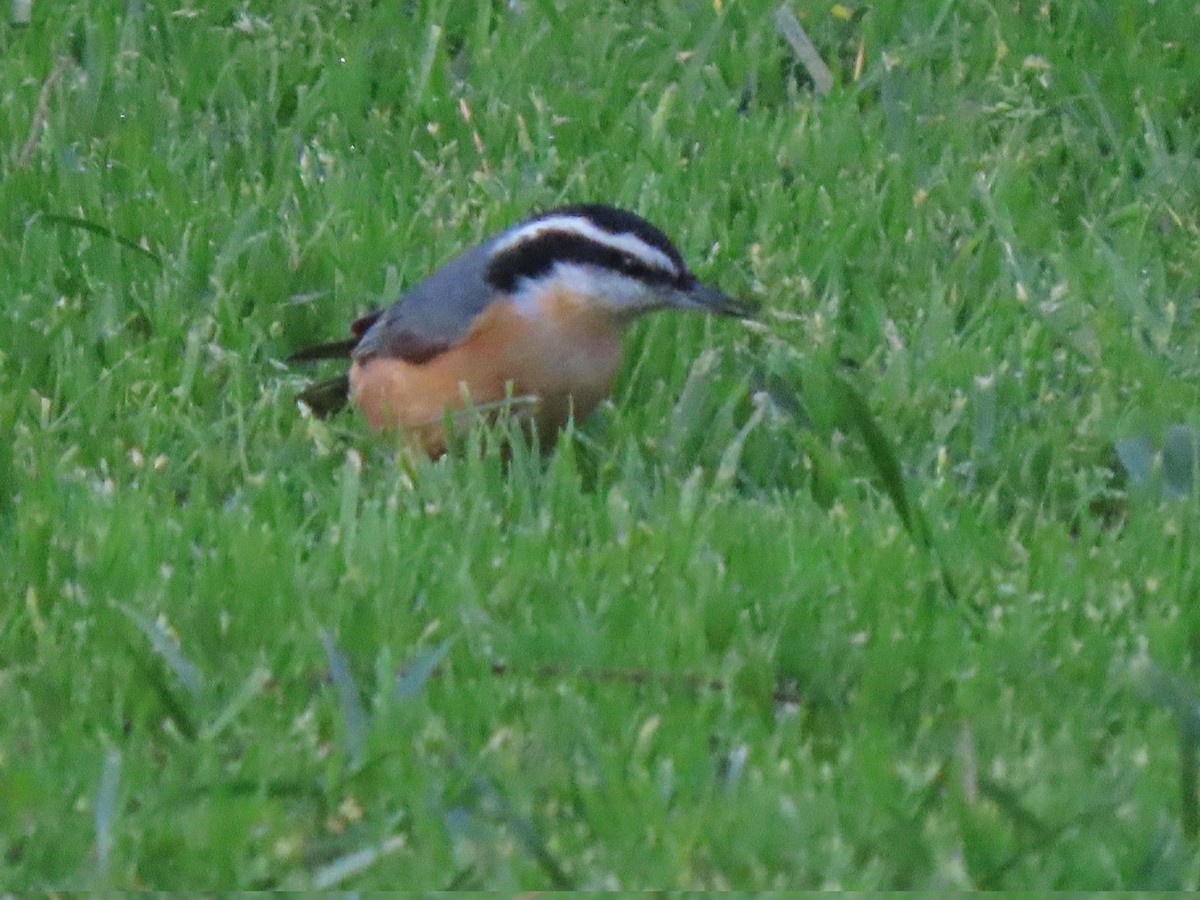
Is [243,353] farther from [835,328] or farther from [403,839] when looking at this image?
[403,839]

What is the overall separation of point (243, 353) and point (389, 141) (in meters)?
1.77

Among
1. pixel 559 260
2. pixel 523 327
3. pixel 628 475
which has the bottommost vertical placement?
pixel 628 475

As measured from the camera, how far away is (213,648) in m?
5.00

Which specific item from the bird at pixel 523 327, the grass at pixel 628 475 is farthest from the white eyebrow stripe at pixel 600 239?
the grass at pixel 628 475

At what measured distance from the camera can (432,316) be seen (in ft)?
22.1

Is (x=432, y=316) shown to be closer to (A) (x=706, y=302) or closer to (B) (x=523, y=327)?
(B) (x=523, y=327)

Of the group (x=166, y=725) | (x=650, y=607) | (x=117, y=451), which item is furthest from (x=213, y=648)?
(x=117, y=451)

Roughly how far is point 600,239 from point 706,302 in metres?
0.34

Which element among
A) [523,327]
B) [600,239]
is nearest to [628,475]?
[523,327]

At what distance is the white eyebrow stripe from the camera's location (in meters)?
6.69

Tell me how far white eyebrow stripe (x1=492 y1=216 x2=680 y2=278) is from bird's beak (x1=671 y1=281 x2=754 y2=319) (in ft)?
0.20

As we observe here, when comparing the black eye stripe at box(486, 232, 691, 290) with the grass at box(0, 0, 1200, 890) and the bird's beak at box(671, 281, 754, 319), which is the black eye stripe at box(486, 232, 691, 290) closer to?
the bird's beak at box(671, 281, 754, 319)

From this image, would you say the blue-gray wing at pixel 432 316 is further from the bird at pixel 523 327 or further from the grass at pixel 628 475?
the grass at pixel 628 475

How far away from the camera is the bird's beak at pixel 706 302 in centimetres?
674
